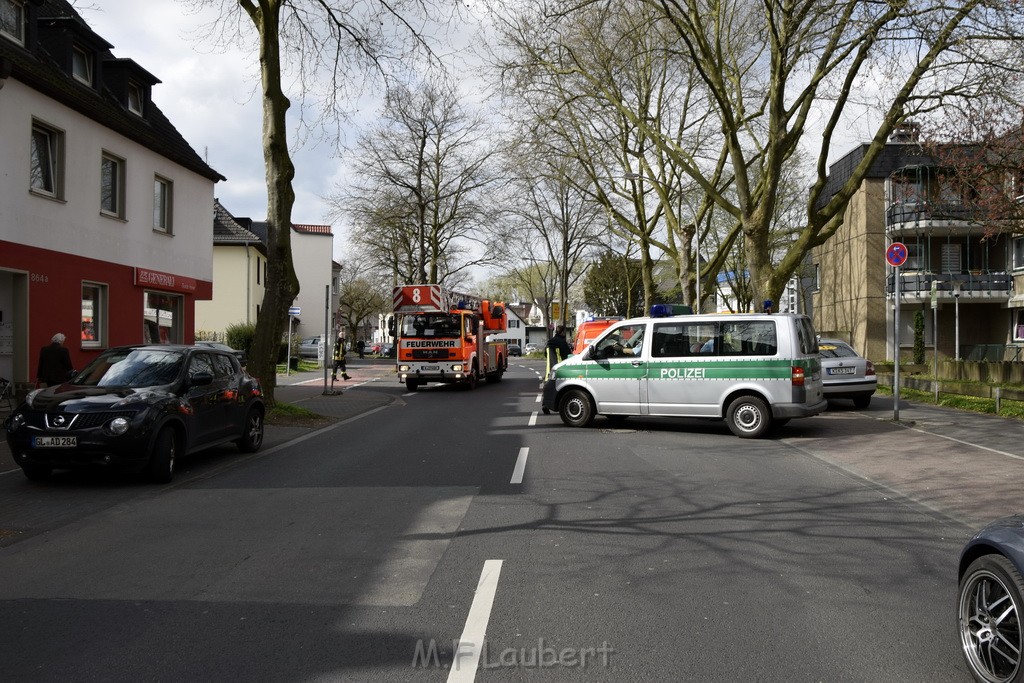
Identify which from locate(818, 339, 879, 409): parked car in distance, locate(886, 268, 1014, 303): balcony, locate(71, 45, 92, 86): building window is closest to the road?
locate(818, 339, 879, 409): parked car in distance

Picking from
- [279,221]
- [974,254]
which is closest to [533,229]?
[974,254]

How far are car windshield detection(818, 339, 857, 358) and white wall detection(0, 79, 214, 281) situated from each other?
53.7ft

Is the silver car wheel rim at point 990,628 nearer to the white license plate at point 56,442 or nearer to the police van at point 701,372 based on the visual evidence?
the white license plate at point 56,442

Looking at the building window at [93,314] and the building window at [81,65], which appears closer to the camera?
the building window at [93,314]

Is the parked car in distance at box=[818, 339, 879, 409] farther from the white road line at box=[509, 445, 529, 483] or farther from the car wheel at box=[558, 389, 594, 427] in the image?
the white road line at box=[509, 445, 529, 483]

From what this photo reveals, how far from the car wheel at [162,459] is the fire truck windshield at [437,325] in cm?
1611

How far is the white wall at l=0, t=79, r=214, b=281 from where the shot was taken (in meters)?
15.8

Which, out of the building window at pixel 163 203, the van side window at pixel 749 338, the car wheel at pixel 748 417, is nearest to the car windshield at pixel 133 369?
the van side window at pixel 749 338

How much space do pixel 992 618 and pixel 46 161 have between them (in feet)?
61.4

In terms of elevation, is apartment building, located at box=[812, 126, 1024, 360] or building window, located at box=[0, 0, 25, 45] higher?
building window, located at box=[0, 0, 25, 45]

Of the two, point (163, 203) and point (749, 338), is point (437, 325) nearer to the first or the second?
point (163, 203)

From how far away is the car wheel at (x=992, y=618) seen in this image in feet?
11.1

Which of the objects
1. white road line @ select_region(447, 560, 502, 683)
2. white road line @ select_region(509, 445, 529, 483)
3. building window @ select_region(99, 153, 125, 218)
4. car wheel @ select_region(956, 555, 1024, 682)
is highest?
building window @ select_region(99, 153, 125, 218)

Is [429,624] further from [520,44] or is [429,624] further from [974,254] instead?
[974,254]
